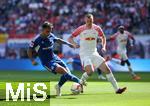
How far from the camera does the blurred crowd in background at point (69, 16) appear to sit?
3874cm

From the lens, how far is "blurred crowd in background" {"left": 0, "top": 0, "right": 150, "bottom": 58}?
38744 mm

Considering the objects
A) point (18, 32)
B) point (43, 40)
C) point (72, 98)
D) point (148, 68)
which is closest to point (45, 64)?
point (43, 40)

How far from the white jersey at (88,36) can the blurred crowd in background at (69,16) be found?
1791 centimetres

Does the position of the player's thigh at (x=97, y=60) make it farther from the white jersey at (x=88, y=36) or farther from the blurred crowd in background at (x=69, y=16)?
the blurred crowd in background at (x=69, y=16)

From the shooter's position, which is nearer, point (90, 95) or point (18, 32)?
point (90, 95)

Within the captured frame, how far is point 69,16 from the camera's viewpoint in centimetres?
4166

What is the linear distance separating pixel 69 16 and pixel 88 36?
2324cm

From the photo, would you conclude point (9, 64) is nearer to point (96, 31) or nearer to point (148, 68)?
point (148, 68)

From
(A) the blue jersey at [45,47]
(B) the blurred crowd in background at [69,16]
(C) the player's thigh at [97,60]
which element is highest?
(B) the blurred crowd in background at [69,16]

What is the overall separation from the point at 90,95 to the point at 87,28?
249cm

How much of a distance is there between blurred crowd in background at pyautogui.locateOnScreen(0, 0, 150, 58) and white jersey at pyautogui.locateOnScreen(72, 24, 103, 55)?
17914 millimetres

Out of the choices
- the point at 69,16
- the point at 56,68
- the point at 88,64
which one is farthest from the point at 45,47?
the point at 69,16

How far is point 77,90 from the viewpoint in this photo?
17.2 m

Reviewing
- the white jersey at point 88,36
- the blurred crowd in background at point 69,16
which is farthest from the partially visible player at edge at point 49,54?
the blurred crowd in background at point 69,16
